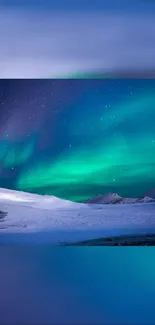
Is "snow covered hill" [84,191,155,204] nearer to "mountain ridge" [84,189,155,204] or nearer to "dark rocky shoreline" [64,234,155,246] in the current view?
"mountain ridge" [84,189,155,204]

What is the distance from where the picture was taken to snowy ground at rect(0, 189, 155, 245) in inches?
156

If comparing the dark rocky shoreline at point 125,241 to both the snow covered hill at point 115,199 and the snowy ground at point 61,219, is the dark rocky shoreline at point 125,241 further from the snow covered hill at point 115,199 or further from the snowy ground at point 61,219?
the snow covered hill at point 115,199

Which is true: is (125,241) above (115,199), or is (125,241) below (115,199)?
below

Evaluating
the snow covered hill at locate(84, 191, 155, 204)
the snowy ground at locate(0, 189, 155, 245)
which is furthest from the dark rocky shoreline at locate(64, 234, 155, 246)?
the snow covered hill at locate(84, 191, 155, 204)

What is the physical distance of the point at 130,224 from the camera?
4.00 m

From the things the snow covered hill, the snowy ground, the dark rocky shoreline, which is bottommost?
the dark rocky shoreline

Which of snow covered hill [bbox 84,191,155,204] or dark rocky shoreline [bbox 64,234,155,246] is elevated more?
snow covered hill [bbox 84,191,155,204]

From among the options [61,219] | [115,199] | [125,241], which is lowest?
[125,241]

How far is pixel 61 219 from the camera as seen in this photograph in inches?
157

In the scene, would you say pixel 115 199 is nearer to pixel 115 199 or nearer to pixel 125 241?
pixel 115 199

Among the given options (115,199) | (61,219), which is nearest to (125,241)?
(115,199)

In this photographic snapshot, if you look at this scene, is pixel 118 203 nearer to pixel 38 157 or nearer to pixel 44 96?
pixel 38 157

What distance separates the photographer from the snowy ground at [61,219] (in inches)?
156

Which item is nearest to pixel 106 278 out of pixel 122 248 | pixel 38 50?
pixel 122 248
